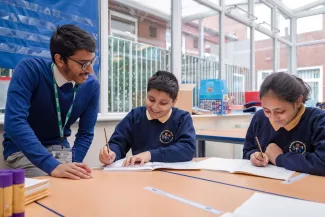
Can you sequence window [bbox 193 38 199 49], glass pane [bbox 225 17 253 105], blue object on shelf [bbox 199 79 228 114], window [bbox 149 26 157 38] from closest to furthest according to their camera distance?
window [bbox 149 26 157 38] → blue object on shelf [bbox 199 79 228 114] → window [bbox 193 38 199 49] → glass pane [bbox 225 17 253 105]

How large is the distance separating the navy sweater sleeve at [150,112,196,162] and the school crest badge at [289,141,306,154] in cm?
47

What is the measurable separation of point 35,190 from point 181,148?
0.77m

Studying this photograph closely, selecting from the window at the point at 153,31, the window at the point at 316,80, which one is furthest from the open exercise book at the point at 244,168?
the window at the point at 316,80

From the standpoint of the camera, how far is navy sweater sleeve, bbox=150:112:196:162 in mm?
1383

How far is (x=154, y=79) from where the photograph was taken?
5.22ft

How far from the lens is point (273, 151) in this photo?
4.30ft

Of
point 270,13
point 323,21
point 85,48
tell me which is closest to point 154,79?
point 85,48

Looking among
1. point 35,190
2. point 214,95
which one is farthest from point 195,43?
point 35,190

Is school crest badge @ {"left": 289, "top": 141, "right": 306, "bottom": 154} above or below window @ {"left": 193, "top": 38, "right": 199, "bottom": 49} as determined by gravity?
below

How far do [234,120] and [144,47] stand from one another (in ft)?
5.58

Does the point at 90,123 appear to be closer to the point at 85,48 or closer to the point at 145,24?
the point at 85,48

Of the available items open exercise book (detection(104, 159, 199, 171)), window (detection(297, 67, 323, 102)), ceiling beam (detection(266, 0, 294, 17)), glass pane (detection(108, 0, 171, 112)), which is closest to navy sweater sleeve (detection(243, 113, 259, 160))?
open exercise book (detection(104, 159, 199, 171))

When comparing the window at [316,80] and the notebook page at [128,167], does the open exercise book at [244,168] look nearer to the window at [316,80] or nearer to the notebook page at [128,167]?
the notebook page at [128,167]

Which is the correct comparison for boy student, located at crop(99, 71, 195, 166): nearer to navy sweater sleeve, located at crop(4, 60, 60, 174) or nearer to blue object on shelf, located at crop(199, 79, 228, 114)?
navy sweater sleeve, located at crop(4, 60, 60, 174)
